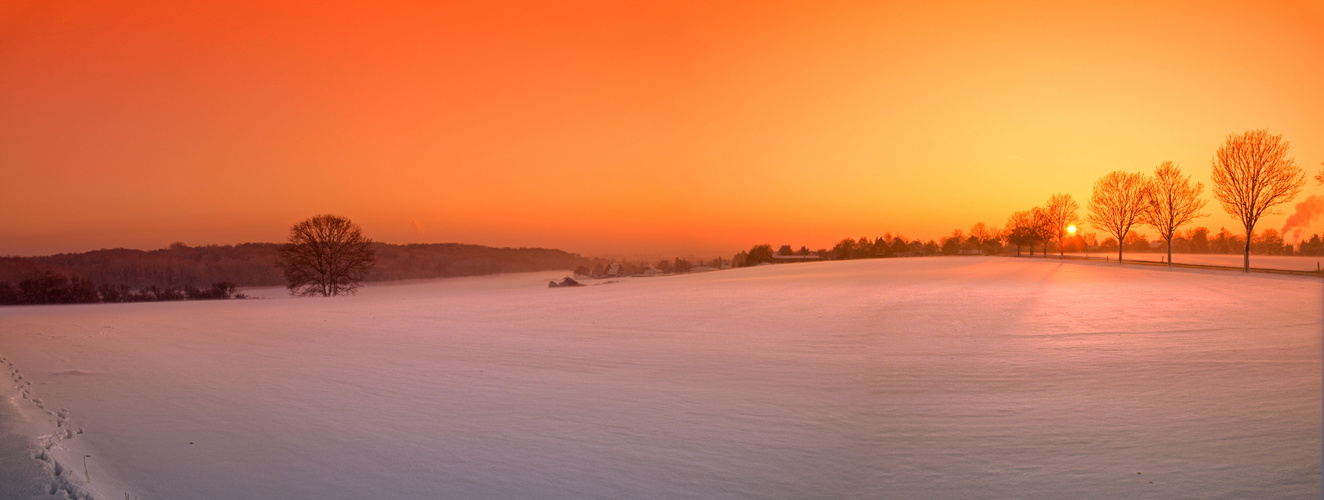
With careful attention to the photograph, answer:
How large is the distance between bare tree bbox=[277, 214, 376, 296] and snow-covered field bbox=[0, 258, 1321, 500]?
22.3 meters

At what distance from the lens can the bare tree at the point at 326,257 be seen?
3612 cm

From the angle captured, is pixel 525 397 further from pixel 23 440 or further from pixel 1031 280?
pixel 1031 280

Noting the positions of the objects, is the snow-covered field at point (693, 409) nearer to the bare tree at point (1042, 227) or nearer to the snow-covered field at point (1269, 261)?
the snow-covered field at point (1269, 261)

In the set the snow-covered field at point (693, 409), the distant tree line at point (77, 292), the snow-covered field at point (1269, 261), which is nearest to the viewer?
the snow-covered field at point (693, 409)

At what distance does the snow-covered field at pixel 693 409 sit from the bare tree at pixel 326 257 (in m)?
22.3

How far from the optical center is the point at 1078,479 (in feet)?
16.3

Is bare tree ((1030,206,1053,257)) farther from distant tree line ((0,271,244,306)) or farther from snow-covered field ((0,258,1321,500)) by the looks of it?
distant tree line ((0,271,244,306))

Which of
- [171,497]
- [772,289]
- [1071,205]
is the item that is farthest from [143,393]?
[1071,205]

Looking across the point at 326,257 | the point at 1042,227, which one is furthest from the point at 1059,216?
the point at 326,257

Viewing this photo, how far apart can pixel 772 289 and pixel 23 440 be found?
21971mm

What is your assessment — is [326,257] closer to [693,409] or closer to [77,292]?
[77,292]

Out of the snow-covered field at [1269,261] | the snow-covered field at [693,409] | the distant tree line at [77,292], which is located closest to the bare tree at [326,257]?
the distant tree line at [77,292]

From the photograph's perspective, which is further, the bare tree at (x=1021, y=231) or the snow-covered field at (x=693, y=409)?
the bare tree at (x=1021, y=231)

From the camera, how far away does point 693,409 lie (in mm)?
7270
